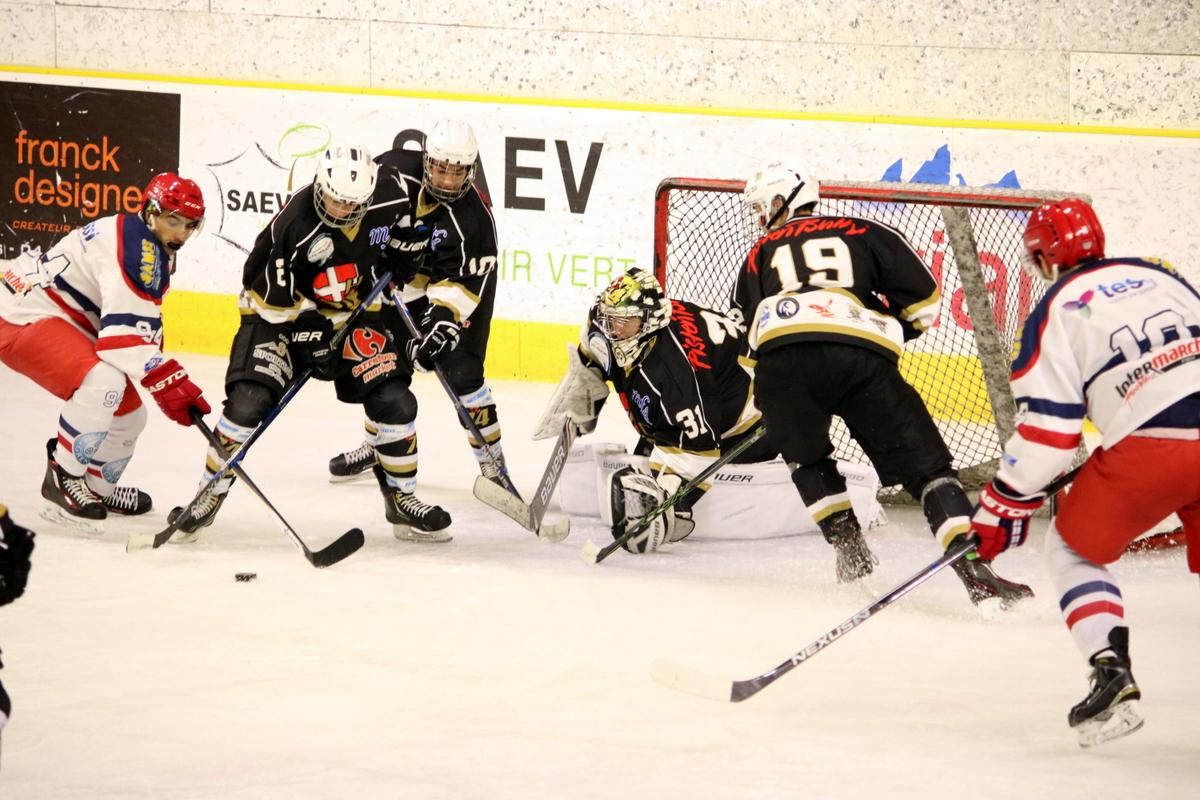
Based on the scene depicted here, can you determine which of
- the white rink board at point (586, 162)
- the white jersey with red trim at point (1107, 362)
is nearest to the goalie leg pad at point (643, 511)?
the white jersey with red trim at point (1107, 362)

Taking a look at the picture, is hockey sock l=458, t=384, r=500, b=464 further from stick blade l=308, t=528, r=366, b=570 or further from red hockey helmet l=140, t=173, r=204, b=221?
red hockey helmet l=140, t=173, r=204, b=221

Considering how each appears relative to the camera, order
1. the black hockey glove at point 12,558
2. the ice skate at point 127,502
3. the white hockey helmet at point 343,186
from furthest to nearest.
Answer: the ice skate at point 127,502
the white hockey helmet at point 343,186
the black hockey glove at point 12,558

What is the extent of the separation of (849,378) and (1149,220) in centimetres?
284

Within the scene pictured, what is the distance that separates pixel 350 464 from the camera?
4.78m

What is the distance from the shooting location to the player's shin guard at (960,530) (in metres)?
3.36

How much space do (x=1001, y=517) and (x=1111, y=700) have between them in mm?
374

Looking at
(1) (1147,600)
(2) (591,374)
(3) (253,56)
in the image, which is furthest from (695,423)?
(3) (253,56)

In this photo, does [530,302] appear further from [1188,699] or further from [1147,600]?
[1188,699]

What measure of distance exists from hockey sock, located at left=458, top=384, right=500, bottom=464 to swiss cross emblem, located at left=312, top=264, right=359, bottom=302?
66 centimetres

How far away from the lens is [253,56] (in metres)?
7.30

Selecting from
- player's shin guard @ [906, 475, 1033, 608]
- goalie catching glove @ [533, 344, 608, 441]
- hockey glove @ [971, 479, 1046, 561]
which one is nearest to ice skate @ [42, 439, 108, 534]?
goalie catching glove @ [533, 344, 608, 441]

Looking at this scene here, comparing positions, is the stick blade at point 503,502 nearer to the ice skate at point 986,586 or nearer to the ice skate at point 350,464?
the ice skate at point 350,464

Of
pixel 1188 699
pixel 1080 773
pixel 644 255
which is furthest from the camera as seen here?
pixel 644 255

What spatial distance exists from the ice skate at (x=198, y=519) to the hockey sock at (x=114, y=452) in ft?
0.96
